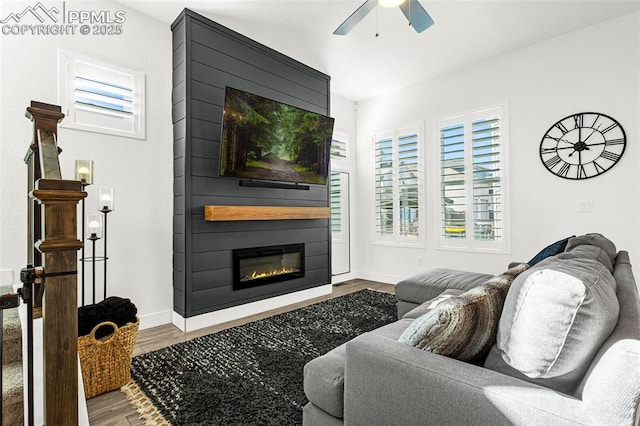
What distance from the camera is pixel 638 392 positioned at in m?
0.68

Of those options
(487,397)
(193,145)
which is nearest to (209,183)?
(193,145)

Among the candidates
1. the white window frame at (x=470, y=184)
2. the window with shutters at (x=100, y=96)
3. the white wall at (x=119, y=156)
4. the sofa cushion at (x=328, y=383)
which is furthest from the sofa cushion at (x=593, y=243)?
the window with shutters at (x=100, y=96)

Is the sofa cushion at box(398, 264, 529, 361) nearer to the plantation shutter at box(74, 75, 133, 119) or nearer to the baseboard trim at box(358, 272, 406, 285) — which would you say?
the plantation shutter at box(74, 75, 133, 119)

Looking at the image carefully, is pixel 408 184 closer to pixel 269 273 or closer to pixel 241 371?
pixel 269 273

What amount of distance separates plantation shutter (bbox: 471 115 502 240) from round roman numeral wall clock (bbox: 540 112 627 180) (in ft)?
1.70

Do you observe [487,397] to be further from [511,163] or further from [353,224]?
[353,224]

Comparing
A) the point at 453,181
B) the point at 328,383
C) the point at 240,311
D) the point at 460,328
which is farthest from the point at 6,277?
the point at 453,181

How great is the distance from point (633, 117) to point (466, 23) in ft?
6.10

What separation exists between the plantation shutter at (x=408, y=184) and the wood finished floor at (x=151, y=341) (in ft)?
3.18

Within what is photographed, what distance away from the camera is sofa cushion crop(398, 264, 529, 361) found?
1.10 metres

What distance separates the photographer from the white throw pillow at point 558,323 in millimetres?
866

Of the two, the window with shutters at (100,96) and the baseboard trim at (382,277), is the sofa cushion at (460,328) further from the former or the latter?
the baseboard trim at (382,277)

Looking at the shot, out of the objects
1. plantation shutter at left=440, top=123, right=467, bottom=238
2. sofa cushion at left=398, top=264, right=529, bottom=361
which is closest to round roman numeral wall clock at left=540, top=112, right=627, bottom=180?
plantation shutter at left=440, top=123, right=467, bottom=238

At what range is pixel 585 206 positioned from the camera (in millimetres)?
3430
